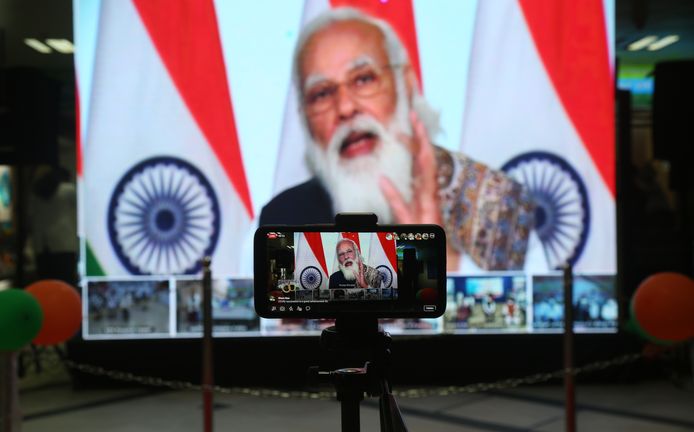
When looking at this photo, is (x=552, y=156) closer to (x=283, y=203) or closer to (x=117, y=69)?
(x=283, y=203)

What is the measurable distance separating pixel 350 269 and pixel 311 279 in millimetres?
87

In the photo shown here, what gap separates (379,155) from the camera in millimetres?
5102

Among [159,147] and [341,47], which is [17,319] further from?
[341,47]

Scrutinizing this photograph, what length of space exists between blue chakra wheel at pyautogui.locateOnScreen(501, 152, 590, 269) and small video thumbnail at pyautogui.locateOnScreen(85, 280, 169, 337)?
93.8 inches

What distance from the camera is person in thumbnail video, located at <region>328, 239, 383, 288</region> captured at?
1.68 metres

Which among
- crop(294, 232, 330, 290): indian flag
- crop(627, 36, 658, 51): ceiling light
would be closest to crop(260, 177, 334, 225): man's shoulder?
crop(627, 36, 658, 51): ceiling light

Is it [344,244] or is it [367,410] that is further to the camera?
[367,410]

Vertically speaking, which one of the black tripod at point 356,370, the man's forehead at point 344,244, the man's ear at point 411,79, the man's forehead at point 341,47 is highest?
the man's forehead at point 341,47

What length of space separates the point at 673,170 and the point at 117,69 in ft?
12.3

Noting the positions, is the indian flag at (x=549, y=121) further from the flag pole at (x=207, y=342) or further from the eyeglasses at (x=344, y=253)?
the eyeglasses at (x=344, y=253)

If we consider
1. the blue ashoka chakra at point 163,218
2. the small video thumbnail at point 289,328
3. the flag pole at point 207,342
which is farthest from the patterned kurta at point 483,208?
the flag pole at point 207,342

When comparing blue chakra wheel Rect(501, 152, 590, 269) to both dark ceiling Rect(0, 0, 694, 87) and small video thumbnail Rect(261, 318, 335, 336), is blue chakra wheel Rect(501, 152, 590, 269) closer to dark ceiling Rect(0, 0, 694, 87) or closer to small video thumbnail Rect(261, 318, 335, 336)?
dark ceiling Rect(0, 0, 694, 87)

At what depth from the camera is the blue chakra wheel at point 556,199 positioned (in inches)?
201

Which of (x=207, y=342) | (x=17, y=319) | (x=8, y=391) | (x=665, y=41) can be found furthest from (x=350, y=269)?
(x=665, y=41)
